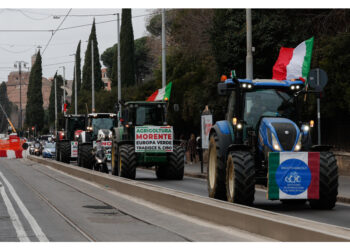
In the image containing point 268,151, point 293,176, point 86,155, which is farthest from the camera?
point 86,155

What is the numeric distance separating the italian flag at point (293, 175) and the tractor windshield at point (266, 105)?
186cm

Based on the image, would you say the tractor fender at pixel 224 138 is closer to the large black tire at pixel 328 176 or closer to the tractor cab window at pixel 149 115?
the large black tire at pixel 328 176

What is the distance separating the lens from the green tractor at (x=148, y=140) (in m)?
27.5

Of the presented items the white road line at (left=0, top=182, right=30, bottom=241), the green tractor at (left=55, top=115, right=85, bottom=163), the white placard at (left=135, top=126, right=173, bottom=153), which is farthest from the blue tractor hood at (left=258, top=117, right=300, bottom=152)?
the green tractor at (left=55, top=115, right=85, bottom=163)

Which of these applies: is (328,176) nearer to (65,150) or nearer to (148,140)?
(148,140)

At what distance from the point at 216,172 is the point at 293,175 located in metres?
2.41

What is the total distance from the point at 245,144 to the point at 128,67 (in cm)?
6368

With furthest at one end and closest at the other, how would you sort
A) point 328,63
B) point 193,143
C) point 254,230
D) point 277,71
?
point 193,143
point 328,63
point 277,71
point 254,230

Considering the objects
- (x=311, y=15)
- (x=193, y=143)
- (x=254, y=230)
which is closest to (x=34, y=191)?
(x=254, y=230)

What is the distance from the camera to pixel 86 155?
117 ft

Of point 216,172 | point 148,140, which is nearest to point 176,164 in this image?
point 148,140

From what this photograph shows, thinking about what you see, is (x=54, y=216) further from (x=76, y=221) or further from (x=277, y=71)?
(x=277, y=71)

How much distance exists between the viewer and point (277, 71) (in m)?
24.8

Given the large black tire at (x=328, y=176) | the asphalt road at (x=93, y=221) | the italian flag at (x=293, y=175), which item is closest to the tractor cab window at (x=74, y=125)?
the asphalt road at (x=93, y=221)
